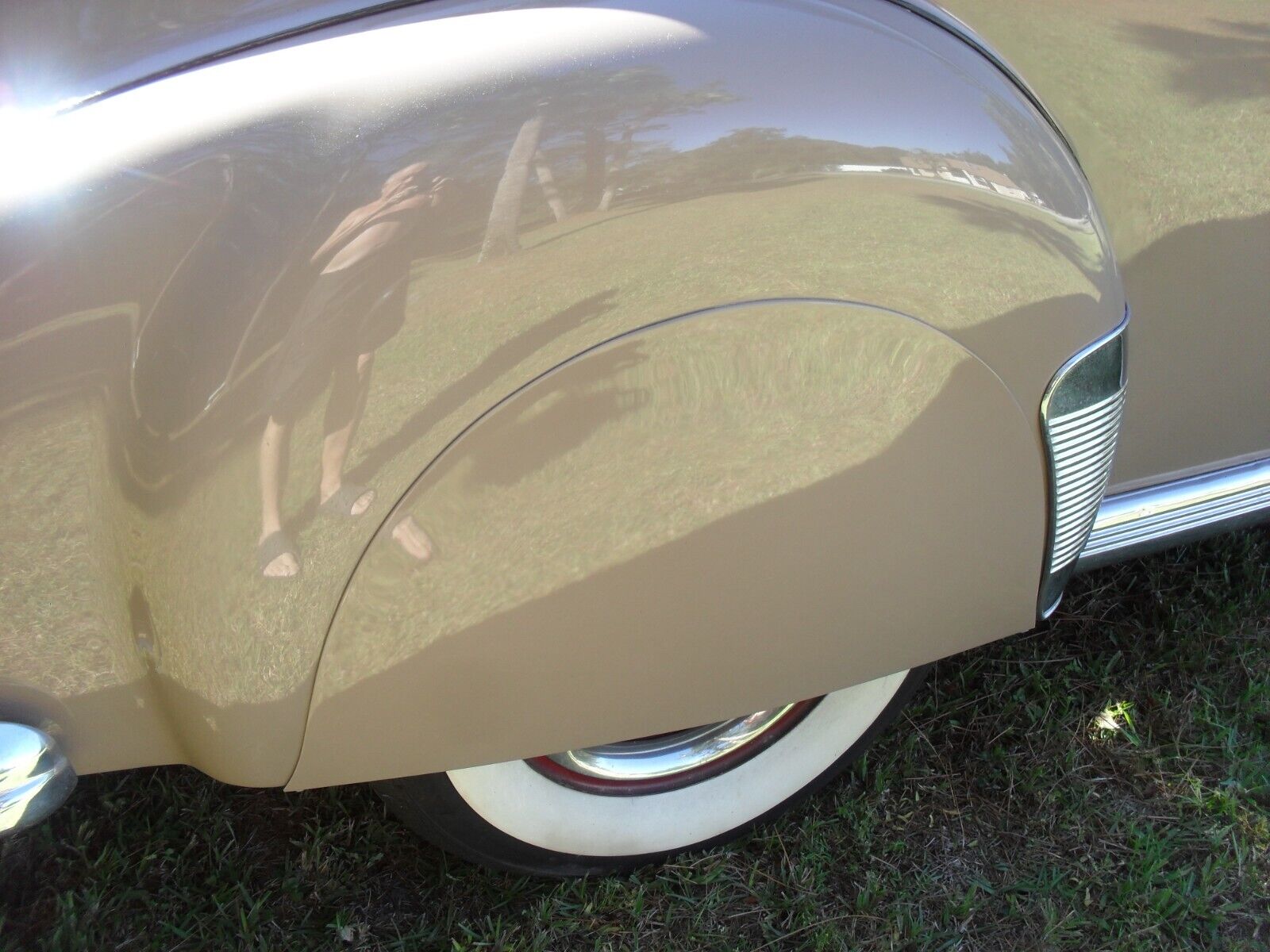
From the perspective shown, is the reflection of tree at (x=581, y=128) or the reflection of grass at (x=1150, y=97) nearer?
the reflection of tree at (x=581, y=128)

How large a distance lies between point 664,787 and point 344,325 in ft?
3.10

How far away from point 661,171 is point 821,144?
165mm

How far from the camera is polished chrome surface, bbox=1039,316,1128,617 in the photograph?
1.25 meters

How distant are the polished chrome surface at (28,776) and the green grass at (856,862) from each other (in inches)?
22.4

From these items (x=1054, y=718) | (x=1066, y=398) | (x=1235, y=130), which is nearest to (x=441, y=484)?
(x=1066, y=398)

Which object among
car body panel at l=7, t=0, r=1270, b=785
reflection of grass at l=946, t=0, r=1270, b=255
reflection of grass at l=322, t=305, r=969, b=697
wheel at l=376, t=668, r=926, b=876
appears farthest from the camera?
wheel at l=376, t=668, r=926, b=876

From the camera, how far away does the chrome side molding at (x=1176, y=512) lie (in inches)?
62.6

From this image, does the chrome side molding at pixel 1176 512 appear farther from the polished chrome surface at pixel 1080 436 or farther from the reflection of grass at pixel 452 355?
the reflection of grass at pixel 452 355

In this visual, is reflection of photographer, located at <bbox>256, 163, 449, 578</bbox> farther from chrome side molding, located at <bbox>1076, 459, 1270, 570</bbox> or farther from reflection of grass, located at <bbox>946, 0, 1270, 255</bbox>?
chrome side molding, located at <bbox>1076, 459, 1270, 570</bbox>

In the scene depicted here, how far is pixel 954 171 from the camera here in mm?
1082

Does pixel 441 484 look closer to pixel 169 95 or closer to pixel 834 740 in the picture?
pixel 169 95

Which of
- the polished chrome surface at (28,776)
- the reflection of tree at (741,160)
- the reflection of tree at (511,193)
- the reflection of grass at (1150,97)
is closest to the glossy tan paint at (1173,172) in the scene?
the reflection of grass at (1150,97)

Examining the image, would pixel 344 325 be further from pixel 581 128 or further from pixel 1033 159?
pixel 1033 159

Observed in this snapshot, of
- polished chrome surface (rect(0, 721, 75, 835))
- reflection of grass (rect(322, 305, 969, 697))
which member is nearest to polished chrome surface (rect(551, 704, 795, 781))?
reflection of grass (rect(322, 305, 969, 697))
